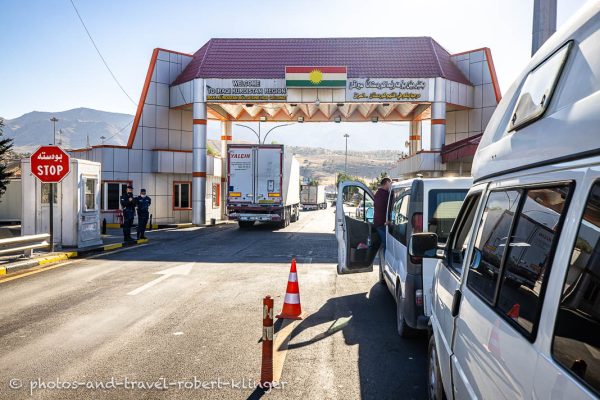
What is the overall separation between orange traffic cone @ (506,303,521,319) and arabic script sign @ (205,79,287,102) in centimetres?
2669

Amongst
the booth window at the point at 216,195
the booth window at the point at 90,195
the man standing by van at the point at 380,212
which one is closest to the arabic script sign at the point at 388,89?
the booth window at the point at 216,195

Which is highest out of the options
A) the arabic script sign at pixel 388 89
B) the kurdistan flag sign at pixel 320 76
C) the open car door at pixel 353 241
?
the kurdistan flag sign at pixel 320 76

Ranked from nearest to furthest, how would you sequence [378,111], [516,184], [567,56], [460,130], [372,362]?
[567,56], [516,184], [372,362], [460,130], [378,111]

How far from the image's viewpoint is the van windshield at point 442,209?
19.3ft

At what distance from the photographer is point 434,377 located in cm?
386

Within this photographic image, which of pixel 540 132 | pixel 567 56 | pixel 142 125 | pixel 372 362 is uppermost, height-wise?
pixel 142 125

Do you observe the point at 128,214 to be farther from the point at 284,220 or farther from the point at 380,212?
the point at 380,212

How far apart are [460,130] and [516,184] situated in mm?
30636

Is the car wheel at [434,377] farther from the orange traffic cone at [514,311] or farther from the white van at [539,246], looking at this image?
the orange traffic cone at [514,311]

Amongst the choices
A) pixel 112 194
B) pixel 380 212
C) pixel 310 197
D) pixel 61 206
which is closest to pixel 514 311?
pixel 380 212

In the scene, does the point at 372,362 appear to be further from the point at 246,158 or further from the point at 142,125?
the point at 142,125

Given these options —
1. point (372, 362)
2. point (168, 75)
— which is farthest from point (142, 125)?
point (372, 362)

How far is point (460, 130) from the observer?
3138cm

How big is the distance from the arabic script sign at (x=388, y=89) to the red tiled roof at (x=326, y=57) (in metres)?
0.38
